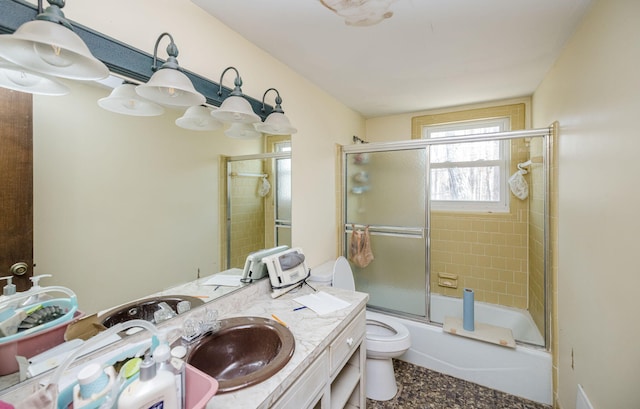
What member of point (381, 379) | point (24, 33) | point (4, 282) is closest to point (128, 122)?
point (24, 33)

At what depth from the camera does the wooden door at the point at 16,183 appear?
763 millimetres

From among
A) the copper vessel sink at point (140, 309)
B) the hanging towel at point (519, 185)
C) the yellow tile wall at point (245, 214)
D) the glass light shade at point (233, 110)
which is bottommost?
the copper vessel sink at point (140, 309)

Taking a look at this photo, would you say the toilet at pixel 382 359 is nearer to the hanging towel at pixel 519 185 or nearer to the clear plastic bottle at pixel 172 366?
the clear plastic bottle at pixel 172 366

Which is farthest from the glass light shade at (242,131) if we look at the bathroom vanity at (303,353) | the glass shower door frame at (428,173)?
the glass shower door frame at (428,173)

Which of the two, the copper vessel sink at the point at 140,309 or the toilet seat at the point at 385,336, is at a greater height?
the copper vessel sink at the point at 140,309

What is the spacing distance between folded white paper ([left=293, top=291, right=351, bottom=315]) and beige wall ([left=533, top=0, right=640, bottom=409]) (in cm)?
113

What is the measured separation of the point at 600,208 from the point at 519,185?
4.49ft

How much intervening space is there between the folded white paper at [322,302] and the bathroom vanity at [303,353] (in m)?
0.03

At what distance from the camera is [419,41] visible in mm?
1593

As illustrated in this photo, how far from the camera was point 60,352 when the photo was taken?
0.81 metres

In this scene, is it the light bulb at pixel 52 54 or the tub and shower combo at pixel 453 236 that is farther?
the tub and shower combo at pixel 453 236

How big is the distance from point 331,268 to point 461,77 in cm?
188

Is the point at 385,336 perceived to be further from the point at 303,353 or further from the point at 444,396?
the point at 303,353

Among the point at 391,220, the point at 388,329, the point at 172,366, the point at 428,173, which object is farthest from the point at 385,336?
the point at 172,366
